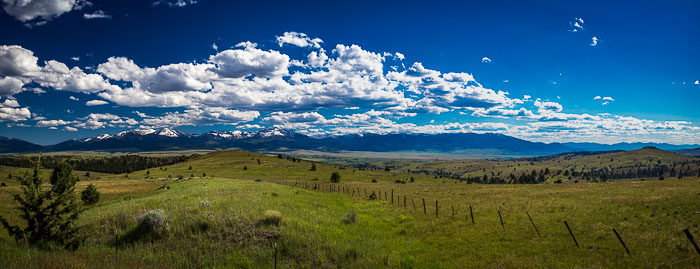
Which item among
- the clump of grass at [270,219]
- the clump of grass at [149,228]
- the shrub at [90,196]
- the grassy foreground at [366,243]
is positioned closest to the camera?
the grassy foreground at [366,243]

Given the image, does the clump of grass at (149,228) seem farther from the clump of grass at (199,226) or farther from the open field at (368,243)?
the clump of grass at (199,226)

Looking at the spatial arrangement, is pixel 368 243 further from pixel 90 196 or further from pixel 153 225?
pixel 90 196

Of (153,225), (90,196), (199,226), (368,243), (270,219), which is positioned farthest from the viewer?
(90,196)

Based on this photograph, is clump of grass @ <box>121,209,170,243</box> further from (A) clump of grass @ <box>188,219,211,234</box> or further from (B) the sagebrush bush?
(A) clump of grass @ <box>188,219,211,234</box>

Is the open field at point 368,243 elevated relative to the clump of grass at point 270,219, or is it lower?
lower

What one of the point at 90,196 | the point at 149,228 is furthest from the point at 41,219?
the point at 90,196

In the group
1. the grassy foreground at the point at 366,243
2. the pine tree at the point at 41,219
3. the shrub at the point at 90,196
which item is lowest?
the shrub at the point at 90,196

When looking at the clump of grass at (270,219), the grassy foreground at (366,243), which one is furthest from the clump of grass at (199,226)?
the clump of grass at (270,219)

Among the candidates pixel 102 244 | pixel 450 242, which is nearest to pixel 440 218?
pixel 450 242

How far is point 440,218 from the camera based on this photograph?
26.7m

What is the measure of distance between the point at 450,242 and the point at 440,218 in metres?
7.94

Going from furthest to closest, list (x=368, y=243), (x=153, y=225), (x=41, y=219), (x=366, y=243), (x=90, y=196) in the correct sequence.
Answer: (x=90, y=196) < (x=368, y=243) < (x=366, y=243) < (x=153, y=225) < (x=41, y=219)

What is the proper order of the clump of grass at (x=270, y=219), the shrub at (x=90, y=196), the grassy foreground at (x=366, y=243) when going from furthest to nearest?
the shrub at (x=90, y=196) < the clump of grass at (x=270, y=219) < the grassy foreground at (x=366, y=243)

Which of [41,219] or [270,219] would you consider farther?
[270,219]
